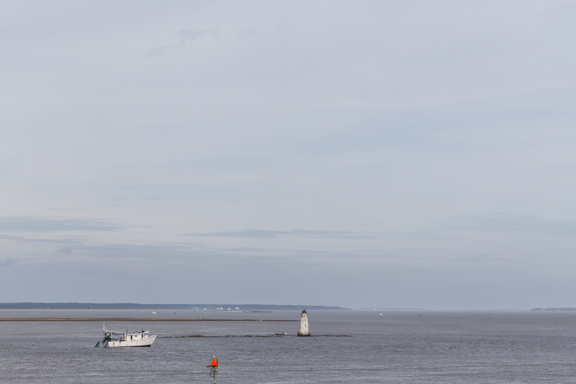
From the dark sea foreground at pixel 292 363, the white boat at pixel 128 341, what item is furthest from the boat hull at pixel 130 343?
the dark sea foreground at pixel 292 363

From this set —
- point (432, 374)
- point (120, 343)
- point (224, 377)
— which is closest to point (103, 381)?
point (224, 377)

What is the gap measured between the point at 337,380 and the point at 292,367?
1384 cm

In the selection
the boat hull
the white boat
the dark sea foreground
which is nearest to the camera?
the dark sea foreground

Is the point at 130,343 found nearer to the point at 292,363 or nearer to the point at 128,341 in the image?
the point at 128,341

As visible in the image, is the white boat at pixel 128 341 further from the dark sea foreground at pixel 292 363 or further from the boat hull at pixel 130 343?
the dark sea foreground at pixel 292 363

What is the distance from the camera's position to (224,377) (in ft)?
230

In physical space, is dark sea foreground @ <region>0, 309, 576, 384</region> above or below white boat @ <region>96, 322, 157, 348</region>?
below

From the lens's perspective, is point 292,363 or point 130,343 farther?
point 130,343

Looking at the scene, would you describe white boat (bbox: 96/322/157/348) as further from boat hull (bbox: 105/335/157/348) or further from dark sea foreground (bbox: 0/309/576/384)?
dark sea foreground (bbox: 0/309/576/384)

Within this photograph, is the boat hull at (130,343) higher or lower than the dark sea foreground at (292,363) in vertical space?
higher

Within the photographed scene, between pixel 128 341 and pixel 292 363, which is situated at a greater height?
pixel 128 341

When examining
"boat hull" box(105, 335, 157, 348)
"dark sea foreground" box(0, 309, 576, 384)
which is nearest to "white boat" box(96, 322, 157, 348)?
"boat hull" box(105, 335, 157, 348)

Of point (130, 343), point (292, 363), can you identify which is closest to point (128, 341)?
point (130, 343)

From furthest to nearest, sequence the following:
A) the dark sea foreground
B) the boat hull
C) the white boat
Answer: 1. the white boat
2. the boat hull
3. the dark sea foreground
